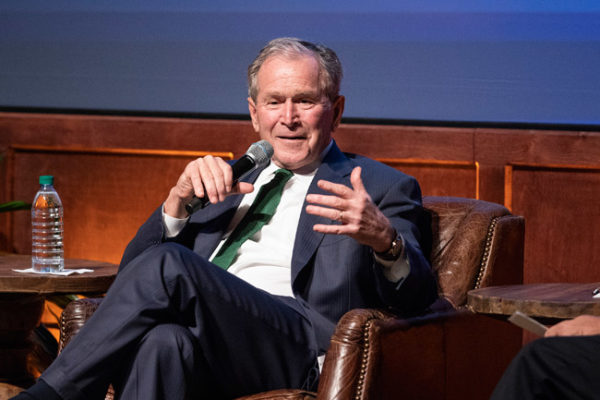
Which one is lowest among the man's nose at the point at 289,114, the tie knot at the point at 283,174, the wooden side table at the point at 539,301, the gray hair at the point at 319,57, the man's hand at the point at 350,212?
the wooden side table at the point at 539,301

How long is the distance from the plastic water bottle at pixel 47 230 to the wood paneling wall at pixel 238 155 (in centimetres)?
52

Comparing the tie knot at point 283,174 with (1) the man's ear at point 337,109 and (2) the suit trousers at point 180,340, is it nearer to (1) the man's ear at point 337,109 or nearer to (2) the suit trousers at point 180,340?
(1) the man's ear at point 337,109

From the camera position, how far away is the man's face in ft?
7.68

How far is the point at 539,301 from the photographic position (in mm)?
1707

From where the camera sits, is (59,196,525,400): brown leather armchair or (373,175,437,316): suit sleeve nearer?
(59,196,525,400): brown leather armchair

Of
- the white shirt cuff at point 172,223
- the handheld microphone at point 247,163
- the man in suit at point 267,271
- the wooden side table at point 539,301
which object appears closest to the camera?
the wooden side table at point 539,301

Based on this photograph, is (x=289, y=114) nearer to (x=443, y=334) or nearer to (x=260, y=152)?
(x=260, y=152)

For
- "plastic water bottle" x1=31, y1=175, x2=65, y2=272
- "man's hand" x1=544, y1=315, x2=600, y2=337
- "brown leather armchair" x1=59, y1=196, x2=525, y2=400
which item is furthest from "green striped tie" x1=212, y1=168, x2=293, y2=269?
"man's hand" x1=544, y1=315, x2=600, y2=337

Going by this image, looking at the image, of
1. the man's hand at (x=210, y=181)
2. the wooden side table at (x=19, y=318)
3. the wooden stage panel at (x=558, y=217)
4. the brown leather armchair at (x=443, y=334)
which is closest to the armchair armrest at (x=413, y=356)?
the brown leather armchair at (x=443, y=334)

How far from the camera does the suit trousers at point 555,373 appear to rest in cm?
154

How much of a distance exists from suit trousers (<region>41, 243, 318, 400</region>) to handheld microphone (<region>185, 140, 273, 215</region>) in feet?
0.97

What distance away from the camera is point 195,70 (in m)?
3.66

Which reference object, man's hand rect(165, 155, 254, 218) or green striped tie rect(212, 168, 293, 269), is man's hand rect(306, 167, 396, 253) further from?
green striped tie rect(212, 168, 293, 269)

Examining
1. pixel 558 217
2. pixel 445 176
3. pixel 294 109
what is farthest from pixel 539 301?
pixel 445 176
